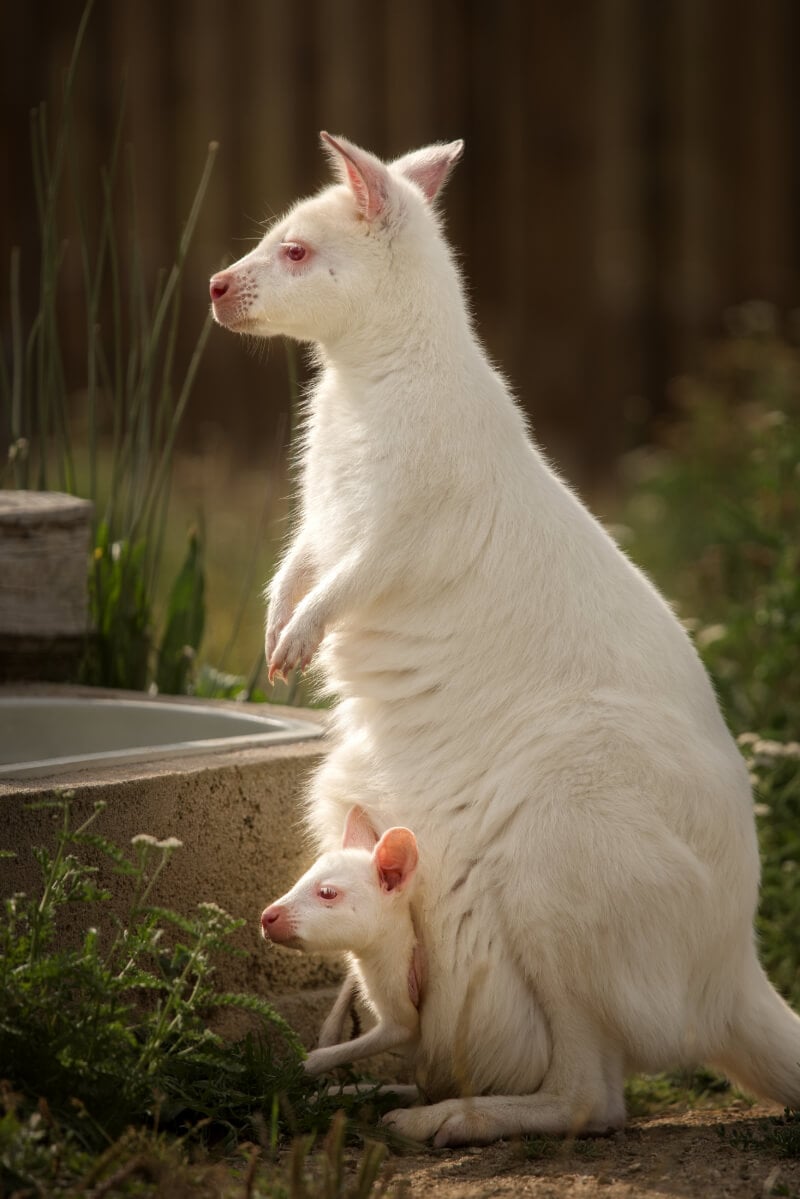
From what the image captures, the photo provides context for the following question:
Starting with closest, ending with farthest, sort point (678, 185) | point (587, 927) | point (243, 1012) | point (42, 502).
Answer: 1. point (587, 927)
2. point (243, 1012)
3. point (42, 502)
4. point (678, 185)

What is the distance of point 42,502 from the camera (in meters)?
4.46

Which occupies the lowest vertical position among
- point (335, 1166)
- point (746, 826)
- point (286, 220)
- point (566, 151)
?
point (335, 1166)

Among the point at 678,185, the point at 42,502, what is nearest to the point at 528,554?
the point at 42,502

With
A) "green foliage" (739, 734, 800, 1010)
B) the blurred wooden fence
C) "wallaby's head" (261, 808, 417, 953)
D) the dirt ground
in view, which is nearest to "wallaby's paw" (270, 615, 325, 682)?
"wallaby's head" (261, 808, 417, 953)

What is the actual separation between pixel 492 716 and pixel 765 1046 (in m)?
0.89

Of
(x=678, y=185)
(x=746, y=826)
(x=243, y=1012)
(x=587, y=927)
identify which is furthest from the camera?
(x=678, y=185)

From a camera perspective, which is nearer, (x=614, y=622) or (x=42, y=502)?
(x=614, y=622)

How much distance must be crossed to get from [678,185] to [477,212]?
1127 mm

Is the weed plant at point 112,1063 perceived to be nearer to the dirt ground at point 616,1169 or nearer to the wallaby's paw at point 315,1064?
the wallaby's paw at point 315,1064

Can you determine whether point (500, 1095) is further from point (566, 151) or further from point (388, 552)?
point (566, 151)

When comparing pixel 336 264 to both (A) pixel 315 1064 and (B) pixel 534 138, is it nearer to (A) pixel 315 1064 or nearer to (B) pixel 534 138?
(A) pixel 315 1064

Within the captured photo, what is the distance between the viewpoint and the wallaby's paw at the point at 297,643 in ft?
11.4

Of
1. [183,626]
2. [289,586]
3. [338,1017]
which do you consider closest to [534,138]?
[183,626]

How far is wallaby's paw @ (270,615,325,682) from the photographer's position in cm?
347
